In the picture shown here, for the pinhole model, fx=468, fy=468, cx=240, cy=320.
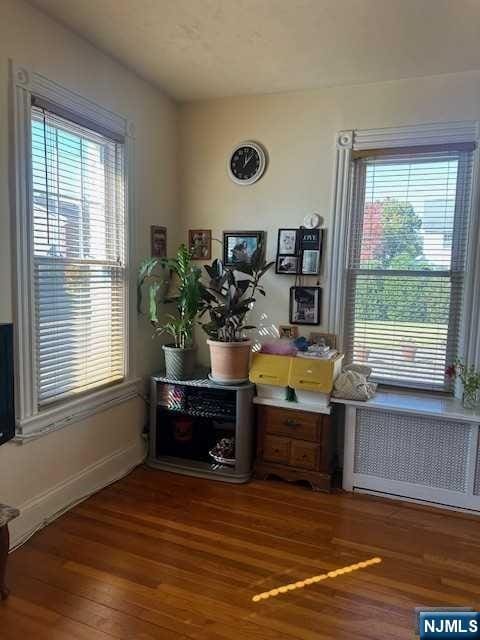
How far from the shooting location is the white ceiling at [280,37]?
2160mm

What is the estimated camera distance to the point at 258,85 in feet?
10.2

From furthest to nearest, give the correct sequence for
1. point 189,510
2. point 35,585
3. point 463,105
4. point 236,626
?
point 463,105 → point 189,510 → point 35,585 → point 236,626

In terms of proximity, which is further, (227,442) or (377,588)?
(227,442)

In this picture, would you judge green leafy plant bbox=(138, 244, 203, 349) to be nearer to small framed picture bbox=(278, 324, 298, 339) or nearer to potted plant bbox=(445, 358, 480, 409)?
small framed picture bbox=(278, 324, 298, 339)

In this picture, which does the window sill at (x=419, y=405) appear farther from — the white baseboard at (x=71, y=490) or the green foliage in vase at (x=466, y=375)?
the white baseboard at (x=71, y=490)

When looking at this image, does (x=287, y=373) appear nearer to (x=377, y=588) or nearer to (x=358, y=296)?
(x=358, y=296)

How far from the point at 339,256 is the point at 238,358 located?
97 centimetres

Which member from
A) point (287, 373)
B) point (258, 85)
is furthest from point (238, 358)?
point (258, 85)

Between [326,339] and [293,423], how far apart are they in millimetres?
631

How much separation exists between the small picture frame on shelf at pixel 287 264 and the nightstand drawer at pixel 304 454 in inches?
45.6

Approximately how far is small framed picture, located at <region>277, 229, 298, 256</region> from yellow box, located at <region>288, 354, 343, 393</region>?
2.61 ft

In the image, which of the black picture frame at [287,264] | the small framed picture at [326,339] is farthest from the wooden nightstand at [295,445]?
the black picture frame at [287,264]

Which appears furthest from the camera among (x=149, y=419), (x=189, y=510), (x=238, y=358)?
(x=149, y=419)

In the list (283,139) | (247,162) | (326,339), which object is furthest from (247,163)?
(326,339)
